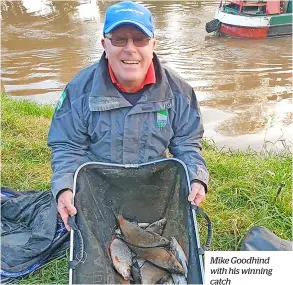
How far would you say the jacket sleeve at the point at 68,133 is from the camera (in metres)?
2.57

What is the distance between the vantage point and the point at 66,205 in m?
2.37

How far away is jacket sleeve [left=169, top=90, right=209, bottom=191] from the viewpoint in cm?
264

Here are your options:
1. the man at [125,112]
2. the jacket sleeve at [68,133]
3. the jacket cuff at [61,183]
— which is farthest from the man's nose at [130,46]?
the jacket cuff at [61,183]

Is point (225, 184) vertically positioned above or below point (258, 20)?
above

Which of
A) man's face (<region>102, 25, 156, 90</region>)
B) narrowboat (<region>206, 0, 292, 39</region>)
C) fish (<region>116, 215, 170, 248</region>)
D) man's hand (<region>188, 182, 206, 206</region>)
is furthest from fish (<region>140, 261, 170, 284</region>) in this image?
narrowboat (<region>206, 0, 292, 39</region>)

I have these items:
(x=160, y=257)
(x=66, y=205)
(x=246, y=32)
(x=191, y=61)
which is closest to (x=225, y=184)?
(x=160, y=257)

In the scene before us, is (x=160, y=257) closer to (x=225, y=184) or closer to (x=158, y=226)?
(x=158, y=226)

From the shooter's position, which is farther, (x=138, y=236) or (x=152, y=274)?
(x=138, y=236)

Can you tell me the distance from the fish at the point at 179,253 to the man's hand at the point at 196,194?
0.87ft

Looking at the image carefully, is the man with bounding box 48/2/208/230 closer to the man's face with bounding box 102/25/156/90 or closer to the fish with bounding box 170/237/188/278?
the man's face with bounding box 102/25/156/90

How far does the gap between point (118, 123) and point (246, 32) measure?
39.8ft

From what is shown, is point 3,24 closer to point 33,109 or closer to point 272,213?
point 33,109

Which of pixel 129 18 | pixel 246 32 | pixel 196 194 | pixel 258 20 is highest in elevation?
pixel 129 18

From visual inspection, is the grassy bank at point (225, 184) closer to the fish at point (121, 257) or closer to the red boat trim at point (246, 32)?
the fish at point (121, 257)
